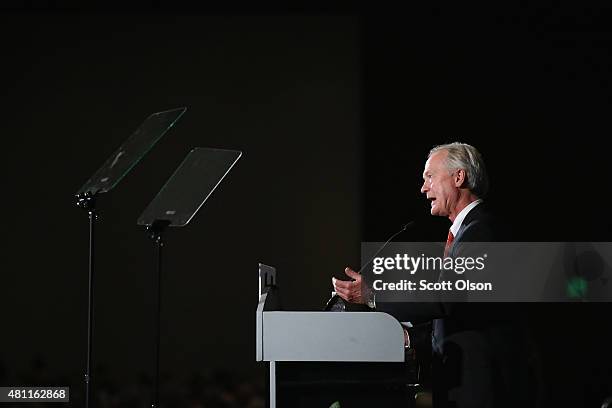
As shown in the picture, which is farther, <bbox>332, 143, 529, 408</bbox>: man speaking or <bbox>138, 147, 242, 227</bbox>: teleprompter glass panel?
<bbox>138, 147, 242, 227</bbox>: teleprompter glass panel

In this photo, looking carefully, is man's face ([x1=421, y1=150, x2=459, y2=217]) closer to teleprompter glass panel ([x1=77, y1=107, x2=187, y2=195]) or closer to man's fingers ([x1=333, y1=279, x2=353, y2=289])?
man's fingers ([x1=333, y1=279, x2=353, y2=289])

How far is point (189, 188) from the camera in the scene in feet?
9.59

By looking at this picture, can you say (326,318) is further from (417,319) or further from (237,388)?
(237,388)

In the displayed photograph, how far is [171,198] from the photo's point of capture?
9.55 feet

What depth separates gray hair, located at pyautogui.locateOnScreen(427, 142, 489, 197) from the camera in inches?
115

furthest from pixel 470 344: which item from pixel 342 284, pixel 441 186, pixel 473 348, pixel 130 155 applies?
pixel 130 155

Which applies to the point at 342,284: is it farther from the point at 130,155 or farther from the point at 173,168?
the point at 173,168

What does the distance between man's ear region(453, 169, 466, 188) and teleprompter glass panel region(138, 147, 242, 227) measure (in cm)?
67

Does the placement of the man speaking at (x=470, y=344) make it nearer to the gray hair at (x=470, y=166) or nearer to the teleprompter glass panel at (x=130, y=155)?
the gray hair at (x=470, y=166)

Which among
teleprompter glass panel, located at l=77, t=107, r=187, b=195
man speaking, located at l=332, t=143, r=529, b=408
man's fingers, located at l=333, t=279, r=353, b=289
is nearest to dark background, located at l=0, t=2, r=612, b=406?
teleprompter glass panel, located at l=77, t=107, r=187, b=195

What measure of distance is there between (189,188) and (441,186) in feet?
2.51

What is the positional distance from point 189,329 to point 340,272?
35.8 inches

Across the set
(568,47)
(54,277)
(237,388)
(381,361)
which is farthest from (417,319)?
(54,277)

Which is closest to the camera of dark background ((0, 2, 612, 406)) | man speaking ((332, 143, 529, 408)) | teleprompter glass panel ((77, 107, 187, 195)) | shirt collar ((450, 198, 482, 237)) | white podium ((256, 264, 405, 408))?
white podium ((256, 264, 405, 408))
